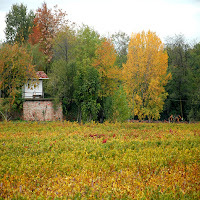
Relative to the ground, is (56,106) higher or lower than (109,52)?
lower

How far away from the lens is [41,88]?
31688mm

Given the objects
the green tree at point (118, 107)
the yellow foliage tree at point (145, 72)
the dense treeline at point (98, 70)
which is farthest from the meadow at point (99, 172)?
the yellow foliage tree at point (145, 72)

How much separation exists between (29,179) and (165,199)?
11.7 feet

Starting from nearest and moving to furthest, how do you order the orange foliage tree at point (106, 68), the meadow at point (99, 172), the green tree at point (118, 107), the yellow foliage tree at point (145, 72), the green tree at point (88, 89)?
the meadow at point (99, 172), the green tree at point (118, 107), the green tree at point (88, 89), the orange foliage tree at point (106, 68), the yellow foliage tree at point (145, 72)

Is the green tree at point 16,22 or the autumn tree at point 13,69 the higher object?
the green tree at point 16,22

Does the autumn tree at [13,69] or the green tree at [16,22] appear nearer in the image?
the autumn tree at [13,69]

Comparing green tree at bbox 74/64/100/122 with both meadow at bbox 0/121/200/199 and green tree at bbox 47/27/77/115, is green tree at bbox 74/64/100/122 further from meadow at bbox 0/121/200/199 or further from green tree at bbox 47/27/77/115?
meadow at bbox 0/121/200/199

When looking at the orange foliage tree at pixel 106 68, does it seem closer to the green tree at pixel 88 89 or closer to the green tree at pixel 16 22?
the green tree at pixel 88 89

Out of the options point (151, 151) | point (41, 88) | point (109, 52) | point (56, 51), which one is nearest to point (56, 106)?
point (41, 88)

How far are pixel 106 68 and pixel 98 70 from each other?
40.6 inches

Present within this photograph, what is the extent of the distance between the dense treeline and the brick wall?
0.94 metres

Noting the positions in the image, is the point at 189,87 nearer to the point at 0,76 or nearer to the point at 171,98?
the point at 171,98

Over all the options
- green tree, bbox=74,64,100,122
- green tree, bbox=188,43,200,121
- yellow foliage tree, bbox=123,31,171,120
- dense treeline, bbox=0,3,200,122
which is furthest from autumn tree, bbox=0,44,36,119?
green tree, bbox=188,43,200,121

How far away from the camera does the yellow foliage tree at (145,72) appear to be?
3359 centimetres
